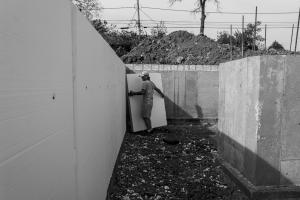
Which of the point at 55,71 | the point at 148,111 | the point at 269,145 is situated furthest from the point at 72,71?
the point at 148,111

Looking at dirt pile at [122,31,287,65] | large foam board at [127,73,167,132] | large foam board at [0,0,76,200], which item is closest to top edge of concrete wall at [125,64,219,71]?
large foam board at [127,73,167,132]

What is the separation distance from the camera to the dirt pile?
13.3 metres

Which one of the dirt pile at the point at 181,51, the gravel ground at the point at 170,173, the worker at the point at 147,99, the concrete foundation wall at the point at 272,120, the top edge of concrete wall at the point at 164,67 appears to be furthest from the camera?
the dirt pile at the point at 181,51

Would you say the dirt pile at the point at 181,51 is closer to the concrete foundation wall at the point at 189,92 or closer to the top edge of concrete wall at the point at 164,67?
the top edge of concrete wall at the point at 164,67

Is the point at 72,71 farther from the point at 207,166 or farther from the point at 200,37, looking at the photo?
the point at 200,37

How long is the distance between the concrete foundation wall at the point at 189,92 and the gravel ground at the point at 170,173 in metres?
2.35

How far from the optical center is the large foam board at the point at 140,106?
897cm

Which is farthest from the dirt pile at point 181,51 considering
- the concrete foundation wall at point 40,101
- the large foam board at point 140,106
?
the concrete foundation wall at point 40,101

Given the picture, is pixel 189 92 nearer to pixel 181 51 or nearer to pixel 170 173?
pixel 181 51

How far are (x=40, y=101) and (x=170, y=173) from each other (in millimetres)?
4428

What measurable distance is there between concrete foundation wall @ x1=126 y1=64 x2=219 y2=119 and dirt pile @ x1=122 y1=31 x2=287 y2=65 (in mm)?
2705

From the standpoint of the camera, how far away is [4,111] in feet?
3.02

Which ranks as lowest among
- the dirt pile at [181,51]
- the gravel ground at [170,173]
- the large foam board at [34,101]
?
the gravel ground at [170,173]

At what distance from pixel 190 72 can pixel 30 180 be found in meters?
9.60
